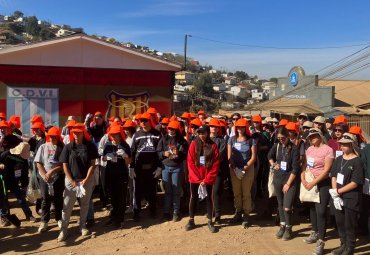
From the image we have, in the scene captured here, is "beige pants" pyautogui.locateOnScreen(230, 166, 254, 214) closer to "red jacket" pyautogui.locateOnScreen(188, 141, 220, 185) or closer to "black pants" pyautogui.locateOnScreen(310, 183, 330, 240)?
"red jacket" pyautogui.locateOnScreen(188, 141, 220, 185)

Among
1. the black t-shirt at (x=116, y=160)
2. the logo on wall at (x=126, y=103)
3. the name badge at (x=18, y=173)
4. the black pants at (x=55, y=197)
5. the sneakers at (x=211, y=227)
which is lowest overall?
the sneakers at (x=211, y=227)

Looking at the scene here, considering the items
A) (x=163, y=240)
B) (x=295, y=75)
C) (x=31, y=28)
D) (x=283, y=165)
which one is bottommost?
(x=163, y=240)

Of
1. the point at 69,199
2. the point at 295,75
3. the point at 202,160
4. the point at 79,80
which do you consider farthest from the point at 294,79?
the point at 69,199

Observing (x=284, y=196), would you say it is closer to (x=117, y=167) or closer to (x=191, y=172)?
(x=191, y=172)

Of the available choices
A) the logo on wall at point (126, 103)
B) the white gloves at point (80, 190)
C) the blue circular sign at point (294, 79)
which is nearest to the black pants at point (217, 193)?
the white gloves at point (80, 190)

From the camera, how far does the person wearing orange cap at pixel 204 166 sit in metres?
6.62

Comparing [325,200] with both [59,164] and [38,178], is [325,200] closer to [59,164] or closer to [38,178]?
[59,164]

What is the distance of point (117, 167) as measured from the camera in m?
6.86

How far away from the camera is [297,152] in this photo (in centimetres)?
619

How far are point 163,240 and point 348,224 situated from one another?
115 inches

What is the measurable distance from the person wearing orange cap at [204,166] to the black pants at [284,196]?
1079mm

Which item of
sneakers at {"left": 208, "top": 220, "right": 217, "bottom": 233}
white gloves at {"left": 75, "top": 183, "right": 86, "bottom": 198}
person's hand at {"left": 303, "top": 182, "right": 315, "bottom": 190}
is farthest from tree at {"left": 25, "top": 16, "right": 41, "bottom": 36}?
person's hand at {"left": 303, "top": 182, "right": 315, "bottom": 190}

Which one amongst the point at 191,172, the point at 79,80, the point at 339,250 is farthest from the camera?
the point at 79,80

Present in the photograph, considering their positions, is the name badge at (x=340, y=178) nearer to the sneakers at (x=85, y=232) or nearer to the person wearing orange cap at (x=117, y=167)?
the person wearing orange cap at (x=117, y=167)
